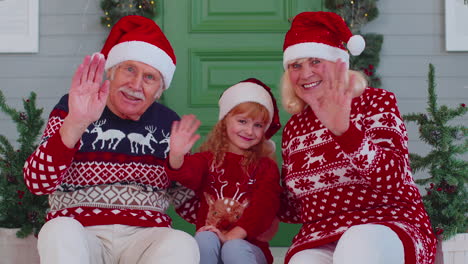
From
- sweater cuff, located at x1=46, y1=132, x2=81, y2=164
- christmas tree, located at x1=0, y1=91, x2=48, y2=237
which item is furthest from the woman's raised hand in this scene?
christmas tree, located at x1=0, y1=91, x2=48, y2=237

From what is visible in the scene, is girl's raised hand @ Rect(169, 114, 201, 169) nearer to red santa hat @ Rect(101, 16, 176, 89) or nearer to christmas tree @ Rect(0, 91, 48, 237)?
red santa hat @ Rect(101, 16, 176, 89)

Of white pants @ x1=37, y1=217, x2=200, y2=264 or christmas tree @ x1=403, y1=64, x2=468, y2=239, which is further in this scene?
christmas tree @ x1=403, y1=64, x2=468, y2=239

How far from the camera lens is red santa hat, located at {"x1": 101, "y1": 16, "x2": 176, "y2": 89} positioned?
2072 millimetres

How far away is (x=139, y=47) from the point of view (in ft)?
6.84

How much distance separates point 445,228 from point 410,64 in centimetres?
121

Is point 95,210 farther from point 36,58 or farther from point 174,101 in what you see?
point 36,58

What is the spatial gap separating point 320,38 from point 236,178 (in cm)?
65

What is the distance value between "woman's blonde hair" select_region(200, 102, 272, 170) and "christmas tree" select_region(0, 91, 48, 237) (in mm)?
757

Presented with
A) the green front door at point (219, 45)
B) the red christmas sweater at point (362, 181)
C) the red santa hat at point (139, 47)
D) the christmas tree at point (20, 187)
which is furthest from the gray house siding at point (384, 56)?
the red christmas sweater at point (362, 181)

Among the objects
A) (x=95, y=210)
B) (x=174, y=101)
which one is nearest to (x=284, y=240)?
(x=174, y=101)

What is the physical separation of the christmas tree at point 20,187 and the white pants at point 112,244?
0.59 meters

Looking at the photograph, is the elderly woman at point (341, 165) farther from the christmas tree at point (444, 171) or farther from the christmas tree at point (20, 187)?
the christmas tree at point (20, 187)

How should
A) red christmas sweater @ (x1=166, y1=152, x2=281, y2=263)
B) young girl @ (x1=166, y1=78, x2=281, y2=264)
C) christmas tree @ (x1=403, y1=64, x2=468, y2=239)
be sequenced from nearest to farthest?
1. young girl @ (x1=166, y1=78, x2=281, y2=264)
2. red christmas sweater @ (x1=166, y1=152, x2=281, y2=263)
3. christmas tree @ (x1=403, y1=64, x2=468, y2=239)

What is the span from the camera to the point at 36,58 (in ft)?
10.4
